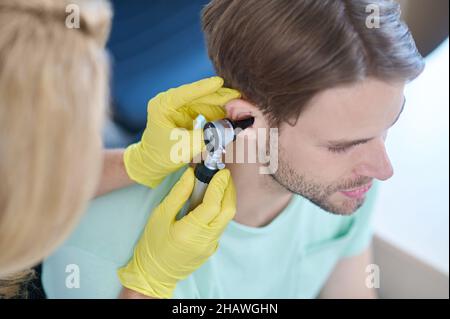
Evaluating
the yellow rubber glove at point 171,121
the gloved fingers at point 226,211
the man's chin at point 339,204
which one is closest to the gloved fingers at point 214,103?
the yellow rubber glove at point 171,121

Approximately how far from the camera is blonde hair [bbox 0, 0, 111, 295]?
0.61 metres

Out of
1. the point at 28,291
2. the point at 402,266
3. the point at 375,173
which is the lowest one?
the point at 402,266

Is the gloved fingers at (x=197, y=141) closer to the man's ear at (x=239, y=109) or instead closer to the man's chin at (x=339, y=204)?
the man's ear at (x=239, y=109)

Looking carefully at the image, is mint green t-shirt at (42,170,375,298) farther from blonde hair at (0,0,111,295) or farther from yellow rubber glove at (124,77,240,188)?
blonde hair at (0,0,111,295)

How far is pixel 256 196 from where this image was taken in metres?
1.04

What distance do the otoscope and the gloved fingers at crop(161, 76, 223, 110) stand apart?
0.15 feet

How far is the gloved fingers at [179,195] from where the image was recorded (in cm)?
88

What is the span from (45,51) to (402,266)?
1.14 meters

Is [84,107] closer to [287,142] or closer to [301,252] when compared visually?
[287,142]

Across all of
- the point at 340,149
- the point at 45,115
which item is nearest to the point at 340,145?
the point at 340,149

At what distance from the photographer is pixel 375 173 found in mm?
→ 881

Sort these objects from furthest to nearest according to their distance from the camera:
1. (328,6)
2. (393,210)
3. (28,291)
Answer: (393,210) < (28,291) < (328,6)

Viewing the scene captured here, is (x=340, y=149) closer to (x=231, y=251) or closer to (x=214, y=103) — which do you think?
(x=214, y=103)

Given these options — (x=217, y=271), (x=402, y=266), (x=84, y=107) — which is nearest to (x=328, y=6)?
(x=84, y=107)
